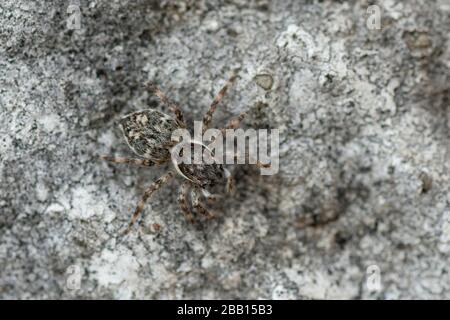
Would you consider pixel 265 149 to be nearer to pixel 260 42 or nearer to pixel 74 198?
pixel 260 42

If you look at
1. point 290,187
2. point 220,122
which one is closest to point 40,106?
point 220,122

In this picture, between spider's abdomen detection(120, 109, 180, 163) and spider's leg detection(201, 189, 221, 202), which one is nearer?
spider's abdomen detection(120, 109, 180, 163)

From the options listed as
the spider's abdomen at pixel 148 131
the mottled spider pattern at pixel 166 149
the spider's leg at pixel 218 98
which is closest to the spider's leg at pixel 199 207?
the mottled spider pattern at pixel 166 149

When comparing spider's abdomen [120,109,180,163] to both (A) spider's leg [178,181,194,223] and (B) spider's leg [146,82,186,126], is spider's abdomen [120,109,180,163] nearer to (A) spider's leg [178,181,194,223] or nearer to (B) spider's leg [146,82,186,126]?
(B) spider's leg [146,82,186,126]

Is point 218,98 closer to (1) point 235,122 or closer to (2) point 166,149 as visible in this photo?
(1) point 235,122

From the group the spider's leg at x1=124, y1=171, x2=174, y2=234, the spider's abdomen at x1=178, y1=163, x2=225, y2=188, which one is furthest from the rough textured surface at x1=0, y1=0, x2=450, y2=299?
the spider's abdomen at x1=178, y1=163, x2=225, y2=188

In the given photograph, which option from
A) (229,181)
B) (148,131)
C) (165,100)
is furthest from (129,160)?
(229,181)
